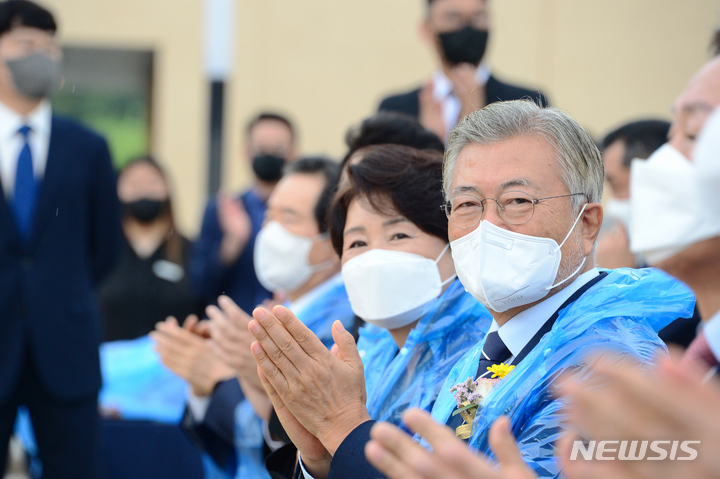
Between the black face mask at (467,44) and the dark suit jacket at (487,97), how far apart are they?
13 cm

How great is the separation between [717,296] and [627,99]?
22.3 feet

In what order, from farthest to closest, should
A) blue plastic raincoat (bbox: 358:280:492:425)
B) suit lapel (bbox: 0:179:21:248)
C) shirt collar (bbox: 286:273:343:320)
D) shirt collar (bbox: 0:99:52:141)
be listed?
shirt collar (bbox: 0:99:52:141)
suit lapel (bbox: 0:179:21:248)
shirt collar (bbox: 286:273:343:320)
blue plastic raincoat (bbox: 358:280:492:425)

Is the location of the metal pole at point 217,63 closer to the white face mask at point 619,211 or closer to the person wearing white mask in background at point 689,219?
the white face mask at point 619,211

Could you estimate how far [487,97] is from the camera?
11.8ft

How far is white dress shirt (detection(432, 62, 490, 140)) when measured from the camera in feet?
12.2

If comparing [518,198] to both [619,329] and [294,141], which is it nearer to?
[619,329]

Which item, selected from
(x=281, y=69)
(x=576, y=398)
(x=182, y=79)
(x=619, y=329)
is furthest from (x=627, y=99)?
(x=576, y=398)

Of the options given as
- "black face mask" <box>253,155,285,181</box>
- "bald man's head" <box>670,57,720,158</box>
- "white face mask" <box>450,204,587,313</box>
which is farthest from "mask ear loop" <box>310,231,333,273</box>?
"black face mask" <box>253,155,285,181</box>

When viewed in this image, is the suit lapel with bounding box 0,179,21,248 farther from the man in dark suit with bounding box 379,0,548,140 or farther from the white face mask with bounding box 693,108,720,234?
the white face mask with bounding box 693,108,720,234

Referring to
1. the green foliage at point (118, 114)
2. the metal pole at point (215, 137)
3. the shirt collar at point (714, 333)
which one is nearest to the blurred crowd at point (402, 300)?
the shirt collar at point (714, 333)

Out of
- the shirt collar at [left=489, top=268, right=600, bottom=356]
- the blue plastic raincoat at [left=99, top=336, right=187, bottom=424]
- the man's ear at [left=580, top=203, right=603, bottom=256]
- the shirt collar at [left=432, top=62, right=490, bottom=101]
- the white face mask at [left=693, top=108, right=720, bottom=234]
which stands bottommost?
the blue plastic raincoat at [left=99, top=336, right=187, bottom=424]

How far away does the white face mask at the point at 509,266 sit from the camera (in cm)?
172

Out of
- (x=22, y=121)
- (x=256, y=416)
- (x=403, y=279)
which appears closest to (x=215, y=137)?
(x=22, y=121)

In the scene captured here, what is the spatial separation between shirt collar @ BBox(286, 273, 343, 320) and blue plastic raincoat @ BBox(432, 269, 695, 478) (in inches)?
52.3
